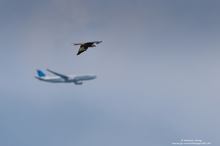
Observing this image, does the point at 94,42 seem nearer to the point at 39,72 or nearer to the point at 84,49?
the point at 84,49

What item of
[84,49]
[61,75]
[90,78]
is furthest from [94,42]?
[61,75]

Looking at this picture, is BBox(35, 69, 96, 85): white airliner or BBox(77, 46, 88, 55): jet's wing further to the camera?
BBox(77, 46, 88, 55): jet's wing

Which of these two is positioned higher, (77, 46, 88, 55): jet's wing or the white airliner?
(77, 46, 88, 55): jet's wing

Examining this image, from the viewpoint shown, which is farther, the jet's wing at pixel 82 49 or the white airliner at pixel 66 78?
the jet's wing at pixel 82 49

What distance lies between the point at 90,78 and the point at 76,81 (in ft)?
30.6

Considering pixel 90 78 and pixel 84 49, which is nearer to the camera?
pixel 90 78

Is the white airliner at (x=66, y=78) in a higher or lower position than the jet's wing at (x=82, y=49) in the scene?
lower

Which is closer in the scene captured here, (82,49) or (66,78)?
(66,78)

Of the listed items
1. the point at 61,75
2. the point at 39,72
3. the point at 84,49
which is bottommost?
the point at 61,75

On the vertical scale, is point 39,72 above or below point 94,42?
below

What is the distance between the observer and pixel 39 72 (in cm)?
16125


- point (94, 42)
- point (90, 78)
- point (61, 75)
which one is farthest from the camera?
point (94, 42)

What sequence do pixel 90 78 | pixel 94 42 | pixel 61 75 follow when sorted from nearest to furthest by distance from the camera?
1. pixel 61 75
2. pixel 90 78
3. pixel 94 42

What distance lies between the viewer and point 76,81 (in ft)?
476
